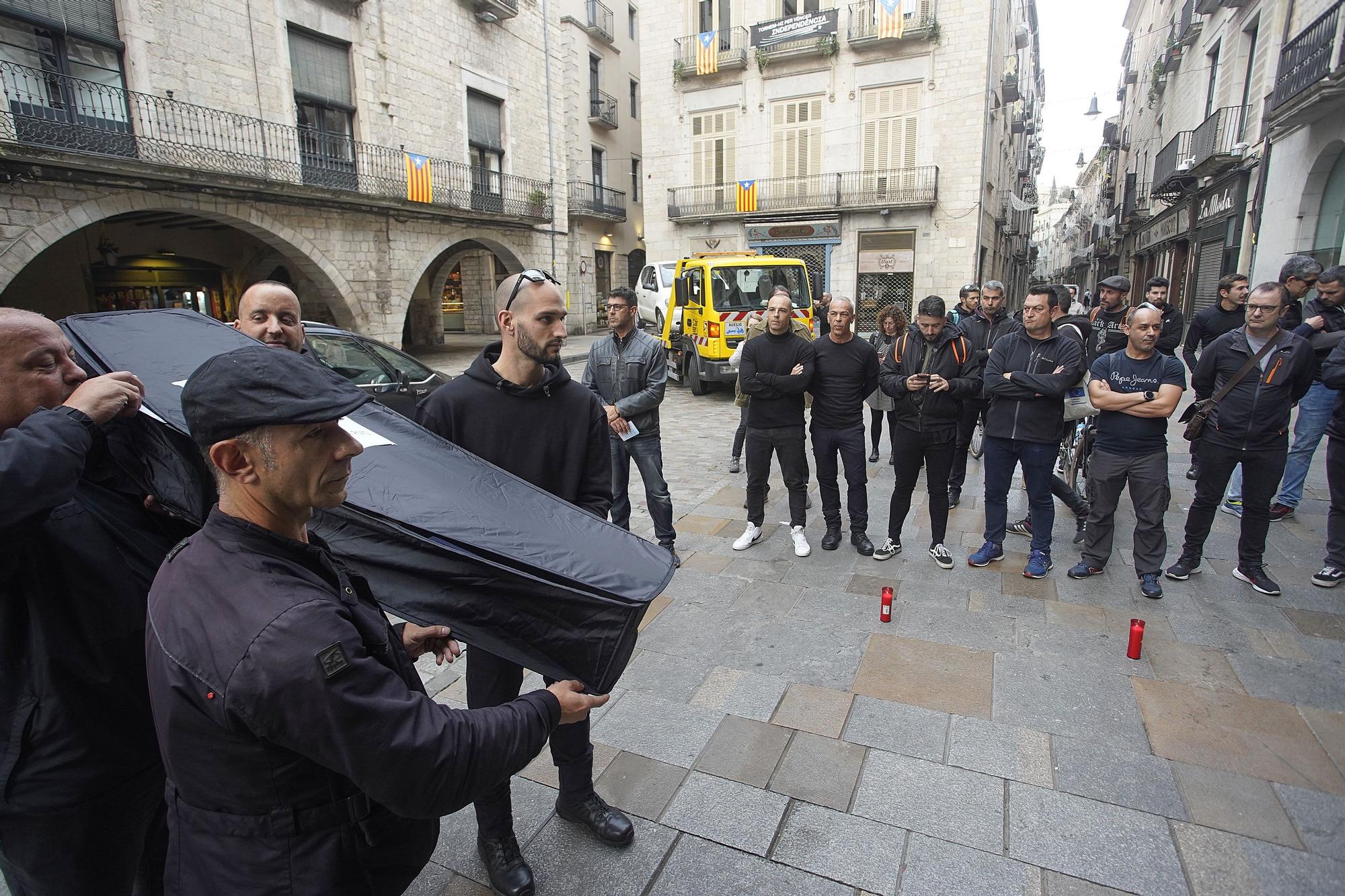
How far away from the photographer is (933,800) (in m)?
2.65

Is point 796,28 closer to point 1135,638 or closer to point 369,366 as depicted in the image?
point 369,366

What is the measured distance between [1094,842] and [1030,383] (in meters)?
2.95

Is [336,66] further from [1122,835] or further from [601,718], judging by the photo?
[1122,835]

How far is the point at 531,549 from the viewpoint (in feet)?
5.48

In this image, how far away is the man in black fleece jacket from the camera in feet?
17.1

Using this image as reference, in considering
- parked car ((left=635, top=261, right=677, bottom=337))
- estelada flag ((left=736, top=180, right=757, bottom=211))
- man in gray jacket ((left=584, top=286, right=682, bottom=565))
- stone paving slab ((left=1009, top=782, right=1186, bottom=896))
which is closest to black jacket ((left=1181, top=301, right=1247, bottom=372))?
man in gray jacket ((left=584, top=286, right=682, bottom=565))

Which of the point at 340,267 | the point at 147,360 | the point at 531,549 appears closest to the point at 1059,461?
the point at 531,549

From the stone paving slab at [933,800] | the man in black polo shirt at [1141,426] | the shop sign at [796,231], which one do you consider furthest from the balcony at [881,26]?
the stone paving slab at [933,800]

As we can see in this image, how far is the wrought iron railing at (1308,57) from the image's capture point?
9.12 m

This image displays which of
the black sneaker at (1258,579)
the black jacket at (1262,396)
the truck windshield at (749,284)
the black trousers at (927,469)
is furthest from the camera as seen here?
the truck windshield at (749,284)

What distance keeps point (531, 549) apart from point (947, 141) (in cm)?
2273

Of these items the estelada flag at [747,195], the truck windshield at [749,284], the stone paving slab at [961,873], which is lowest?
the stone paving slab at [961,873]

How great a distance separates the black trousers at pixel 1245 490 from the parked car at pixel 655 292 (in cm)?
1387

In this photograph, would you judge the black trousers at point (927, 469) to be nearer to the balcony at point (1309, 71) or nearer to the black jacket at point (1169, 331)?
the black jacket at point (1169, 331)
